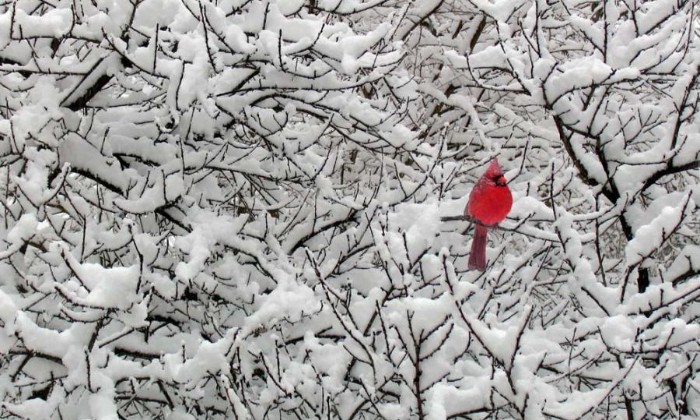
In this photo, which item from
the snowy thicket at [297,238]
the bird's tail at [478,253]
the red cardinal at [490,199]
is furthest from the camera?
the bird's tail at [478,253]

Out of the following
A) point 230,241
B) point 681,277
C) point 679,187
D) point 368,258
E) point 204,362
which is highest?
point 679,187

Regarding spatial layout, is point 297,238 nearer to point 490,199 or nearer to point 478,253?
point 478,253

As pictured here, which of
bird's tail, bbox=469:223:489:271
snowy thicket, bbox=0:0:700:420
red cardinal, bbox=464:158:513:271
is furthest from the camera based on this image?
bird's tail, bbox=469:223:489:271

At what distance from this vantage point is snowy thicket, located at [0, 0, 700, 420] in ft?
9.88

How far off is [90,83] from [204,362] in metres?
1.89

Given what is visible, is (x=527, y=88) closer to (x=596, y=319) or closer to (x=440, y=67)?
(x=596, y=319)

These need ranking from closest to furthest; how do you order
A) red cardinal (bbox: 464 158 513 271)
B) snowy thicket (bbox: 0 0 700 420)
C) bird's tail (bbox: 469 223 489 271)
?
snowy thicket (bbox: 0 0 700 420) < red cardinal (bbox: 464 158 513 271) < bird's tail (bbox: 469 223 489 271)

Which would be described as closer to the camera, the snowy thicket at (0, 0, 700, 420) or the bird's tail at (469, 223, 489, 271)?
the snowy thicket at (0, 0, 700, 420)

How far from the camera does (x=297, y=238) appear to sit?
184 inches

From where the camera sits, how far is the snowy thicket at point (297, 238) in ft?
9.88

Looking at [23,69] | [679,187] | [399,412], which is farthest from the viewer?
[679,187]

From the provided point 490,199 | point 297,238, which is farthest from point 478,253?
point 297,238

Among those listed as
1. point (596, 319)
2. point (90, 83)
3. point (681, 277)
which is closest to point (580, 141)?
point (681, 277)

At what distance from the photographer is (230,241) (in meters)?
4.18
